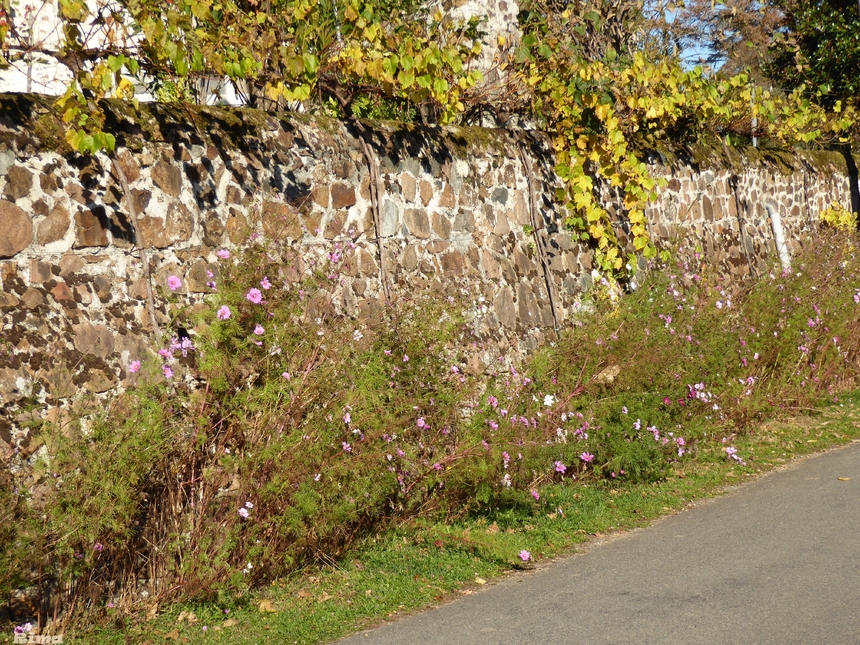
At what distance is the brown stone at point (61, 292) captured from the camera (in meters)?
5.14

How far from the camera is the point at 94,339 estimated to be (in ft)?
17.3

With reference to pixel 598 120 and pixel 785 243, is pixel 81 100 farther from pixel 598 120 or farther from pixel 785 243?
pixel 785 243

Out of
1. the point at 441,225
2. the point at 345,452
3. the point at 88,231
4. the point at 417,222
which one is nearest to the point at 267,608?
the point at 345,452

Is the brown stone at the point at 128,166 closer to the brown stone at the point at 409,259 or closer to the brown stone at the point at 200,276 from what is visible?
the brown stone at the point at 200,276

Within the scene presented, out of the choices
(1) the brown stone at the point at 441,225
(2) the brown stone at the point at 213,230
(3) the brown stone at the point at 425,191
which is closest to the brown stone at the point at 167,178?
(2) the brown stone at the point at 213,230

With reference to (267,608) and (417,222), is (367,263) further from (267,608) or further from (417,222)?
(267,608)

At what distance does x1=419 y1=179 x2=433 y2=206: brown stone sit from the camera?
7668 mm

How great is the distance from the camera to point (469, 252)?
8031 millimetres

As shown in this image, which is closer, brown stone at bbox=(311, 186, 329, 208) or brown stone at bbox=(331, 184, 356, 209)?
brown stone at bbox=(311, 186, 329, 208)

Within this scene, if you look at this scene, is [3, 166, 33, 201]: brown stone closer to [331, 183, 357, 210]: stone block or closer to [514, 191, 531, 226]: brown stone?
[331, 183, 357, 210]: stone block

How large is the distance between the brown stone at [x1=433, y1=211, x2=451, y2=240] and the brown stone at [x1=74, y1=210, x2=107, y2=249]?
295 centimetres

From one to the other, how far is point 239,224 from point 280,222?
34 centimetres

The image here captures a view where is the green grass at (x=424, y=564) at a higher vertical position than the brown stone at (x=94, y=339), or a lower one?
lower

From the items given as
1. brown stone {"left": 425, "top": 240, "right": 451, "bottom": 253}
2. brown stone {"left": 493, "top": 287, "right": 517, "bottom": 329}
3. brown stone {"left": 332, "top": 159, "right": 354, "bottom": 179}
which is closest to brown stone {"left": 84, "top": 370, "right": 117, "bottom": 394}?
brown stone {"left": 332, "top": 159, "right": 354, "bottom": 179}
